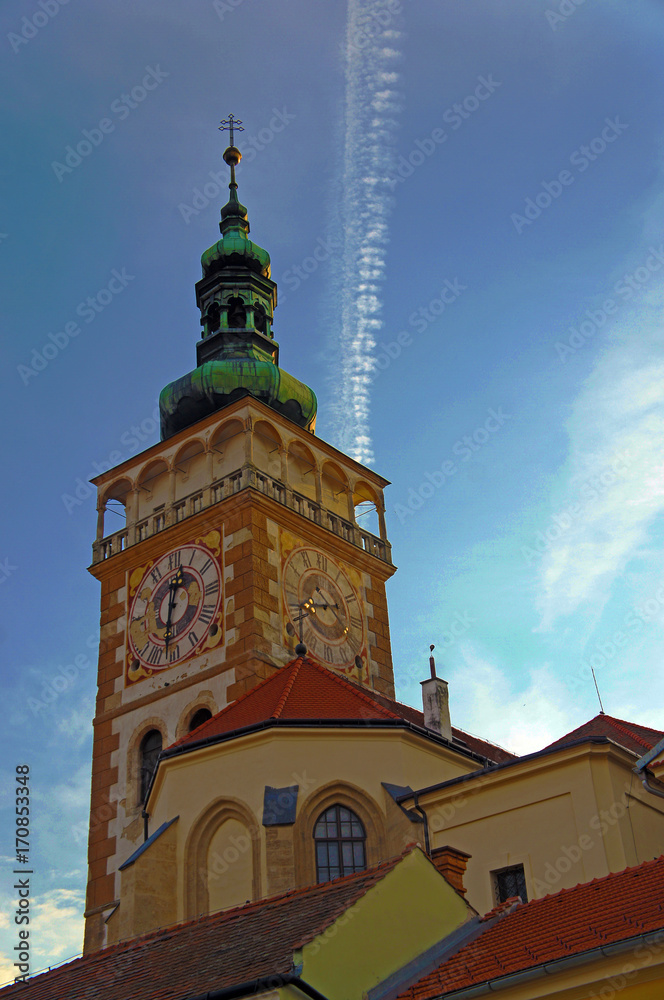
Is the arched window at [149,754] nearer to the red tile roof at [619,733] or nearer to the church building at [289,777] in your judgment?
the church building at [289,777]

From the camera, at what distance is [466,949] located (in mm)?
13430

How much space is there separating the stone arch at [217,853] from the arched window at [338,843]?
1034mm

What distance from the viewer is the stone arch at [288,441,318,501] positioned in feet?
112

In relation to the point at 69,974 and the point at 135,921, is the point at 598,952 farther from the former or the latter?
the point at 135,921

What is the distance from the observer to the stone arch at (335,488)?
116 feet

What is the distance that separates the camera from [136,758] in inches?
1172

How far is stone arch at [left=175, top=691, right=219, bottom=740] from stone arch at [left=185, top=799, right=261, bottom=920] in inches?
274

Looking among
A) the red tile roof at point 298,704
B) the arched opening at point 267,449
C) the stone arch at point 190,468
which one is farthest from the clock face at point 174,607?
A: the red tile roof at point 298,704

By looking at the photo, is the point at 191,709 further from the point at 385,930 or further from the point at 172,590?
the point at 385,930

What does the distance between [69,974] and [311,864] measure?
6325mm

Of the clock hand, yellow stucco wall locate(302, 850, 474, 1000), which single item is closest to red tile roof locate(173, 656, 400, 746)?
the clock hand

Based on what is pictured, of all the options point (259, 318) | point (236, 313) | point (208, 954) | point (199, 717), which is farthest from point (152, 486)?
point (208, 954)

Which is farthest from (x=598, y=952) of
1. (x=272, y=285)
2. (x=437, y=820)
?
(x=272, y=285)

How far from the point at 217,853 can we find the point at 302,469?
1493 cm
